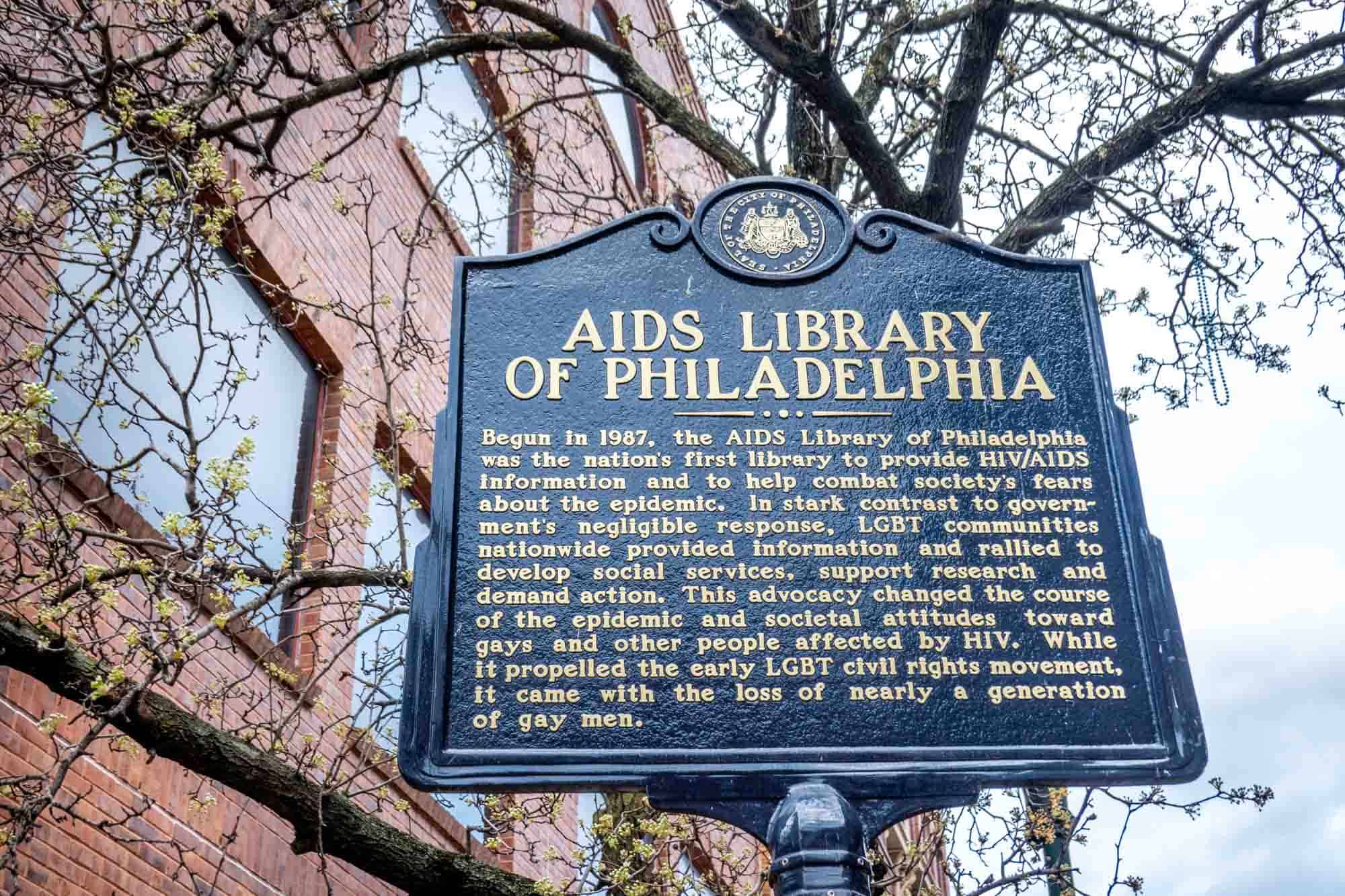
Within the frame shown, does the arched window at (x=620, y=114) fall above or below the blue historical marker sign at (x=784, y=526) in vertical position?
above

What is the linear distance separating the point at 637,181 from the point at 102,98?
1174 centimetres

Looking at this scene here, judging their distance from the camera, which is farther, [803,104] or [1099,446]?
[803,104]

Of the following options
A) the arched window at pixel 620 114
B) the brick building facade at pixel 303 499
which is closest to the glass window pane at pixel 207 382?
the brick building facade at pixel 303 499

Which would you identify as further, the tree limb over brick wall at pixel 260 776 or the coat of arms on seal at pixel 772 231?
the tree limb over brick wall at pixel 260 776

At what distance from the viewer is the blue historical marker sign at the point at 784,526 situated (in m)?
3.59

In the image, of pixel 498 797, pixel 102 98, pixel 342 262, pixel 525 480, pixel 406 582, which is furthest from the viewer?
pixel 342 262

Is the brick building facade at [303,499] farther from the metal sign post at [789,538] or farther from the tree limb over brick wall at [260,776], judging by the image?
the metal sign post at [789,538]

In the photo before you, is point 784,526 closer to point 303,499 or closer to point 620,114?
point 303,499

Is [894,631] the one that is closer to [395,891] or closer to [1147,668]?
[1147,668]

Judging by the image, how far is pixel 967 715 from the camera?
3621mm

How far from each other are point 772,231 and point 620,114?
41.9ft

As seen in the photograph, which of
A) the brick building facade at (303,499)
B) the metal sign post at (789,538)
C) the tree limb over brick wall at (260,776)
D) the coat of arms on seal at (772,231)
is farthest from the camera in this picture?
the brick building facade at (303,499)

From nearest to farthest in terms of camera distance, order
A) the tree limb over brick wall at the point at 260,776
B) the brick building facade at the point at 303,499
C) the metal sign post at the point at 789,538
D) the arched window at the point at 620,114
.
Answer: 1. the metal sign post at the point at 789,538
2. the tree limb over brick wall at the point at 260,776
3. the brick building facade at the point at 303,499
4. the arched window at the point at 620,114

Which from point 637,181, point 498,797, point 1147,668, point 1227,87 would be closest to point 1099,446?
point 1147,668
